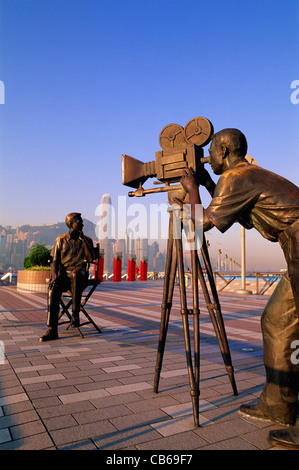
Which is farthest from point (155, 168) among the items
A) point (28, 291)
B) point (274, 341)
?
point (28, 291)

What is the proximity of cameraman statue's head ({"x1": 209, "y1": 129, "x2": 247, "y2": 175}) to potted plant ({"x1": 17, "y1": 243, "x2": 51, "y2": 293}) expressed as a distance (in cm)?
1193

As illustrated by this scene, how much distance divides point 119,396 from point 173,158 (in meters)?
2.07

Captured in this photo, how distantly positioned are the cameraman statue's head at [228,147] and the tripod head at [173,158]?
7.6 inches

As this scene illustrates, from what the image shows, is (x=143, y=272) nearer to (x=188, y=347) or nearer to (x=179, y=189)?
(x=179, y=189)

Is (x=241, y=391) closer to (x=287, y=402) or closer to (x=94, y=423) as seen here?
(x=287, y=402)

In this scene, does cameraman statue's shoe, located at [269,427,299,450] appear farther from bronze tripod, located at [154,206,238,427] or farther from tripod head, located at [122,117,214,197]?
tripod head, located at [122,117,214,197]

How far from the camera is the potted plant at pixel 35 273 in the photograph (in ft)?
44.4

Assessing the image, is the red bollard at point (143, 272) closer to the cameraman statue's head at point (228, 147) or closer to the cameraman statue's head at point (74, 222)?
the cameraman statue's head at point (74, 222)

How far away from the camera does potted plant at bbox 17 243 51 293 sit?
44.4 ft

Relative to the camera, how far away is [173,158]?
2713 millimetres

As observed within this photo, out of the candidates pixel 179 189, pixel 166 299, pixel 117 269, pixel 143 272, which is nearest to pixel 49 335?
pixel 166 299

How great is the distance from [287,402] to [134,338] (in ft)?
10.7

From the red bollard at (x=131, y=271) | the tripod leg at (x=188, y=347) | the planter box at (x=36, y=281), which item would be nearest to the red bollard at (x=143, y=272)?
the red bollard at (x=131, y=271)
